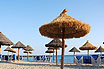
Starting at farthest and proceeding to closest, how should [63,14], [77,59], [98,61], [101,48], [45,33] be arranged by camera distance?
[101,48]
[77,59]
[98,61]
[45,33]
[63,14]

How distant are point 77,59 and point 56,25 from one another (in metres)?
6.07

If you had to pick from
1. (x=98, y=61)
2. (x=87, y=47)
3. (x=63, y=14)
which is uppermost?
(x=63, y=14)

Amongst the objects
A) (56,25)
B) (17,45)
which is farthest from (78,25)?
(17,45)

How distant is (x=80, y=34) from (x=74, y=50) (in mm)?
13465

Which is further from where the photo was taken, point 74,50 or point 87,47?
point 74,50

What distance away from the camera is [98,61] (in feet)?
29.8

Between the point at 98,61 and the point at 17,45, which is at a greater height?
the point at 17,45

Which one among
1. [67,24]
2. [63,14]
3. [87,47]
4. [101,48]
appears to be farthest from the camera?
[101,48]

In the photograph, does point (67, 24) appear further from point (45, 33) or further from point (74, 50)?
point (74, 50)

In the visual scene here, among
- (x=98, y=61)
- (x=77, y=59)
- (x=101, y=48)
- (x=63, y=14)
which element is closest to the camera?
(x=63, y=14)

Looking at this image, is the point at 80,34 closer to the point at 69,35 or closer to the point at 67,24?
the point at 69,35

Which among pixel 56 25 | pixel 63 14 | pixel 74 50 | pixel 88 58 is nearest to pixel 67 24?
pixel 56 25

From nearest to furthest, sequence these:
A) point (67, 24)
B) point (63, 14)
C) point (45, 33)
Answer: point (67, 24)
point (63, 14)
point (45, 33)

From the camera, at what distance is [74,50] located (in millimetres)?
18938
